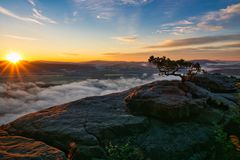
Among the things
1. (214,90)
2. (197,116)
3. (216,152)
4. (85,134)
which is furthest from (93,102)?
(214,90)

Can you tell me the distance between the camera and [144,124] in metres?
15.0

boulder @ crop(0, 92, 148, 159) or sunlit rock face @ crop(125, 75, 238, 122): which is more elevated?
sunlit rock face @ crop(125, 75, 238, 122)

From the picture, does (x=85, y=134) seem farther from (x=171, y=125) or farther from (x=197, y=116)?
(x=197, y=116)

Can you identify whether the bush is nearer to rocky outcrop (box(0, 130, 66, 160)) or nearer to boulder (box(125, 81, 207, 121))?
rocky outcrop (box(0, 130, 66, 160))

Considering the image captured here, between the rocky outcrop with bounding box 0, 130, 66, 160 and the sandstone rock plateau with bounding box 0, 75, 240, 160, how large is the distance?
2566 mm

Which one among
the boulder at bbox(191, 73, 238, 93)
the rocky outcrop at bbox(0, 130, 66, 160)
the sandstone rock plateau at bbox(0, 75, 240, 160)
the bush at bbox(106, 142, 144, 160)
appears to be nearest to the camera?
the rocky outcrop at bbox(0, 130, 66, 160)

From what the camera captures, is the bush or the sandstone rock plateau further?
the sandstone rock plateau

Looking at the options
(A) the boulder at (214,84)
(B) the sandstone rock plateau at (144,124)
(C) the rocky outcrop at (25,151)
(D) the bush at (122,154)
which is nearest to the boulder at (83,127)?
(B) the sandstone rock plateau at (144,124)

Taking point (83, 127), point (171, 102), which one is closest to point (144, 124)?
point (171, 102)

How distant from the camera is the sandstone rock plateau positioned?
43.6ft

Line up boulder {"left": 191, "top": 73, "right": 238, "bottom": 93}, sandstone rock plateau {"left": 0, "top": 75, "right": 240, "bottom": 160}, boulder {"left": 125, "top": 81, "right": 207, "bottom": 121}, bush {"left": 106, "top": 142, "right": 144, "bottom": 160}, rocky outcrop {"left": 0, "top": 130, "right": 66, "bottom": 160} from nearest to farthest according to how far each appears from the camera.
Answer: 1. rocky outcrop {"left": 0, "top": 130, "right": 66, "bottom": 160}
2. bush {"left": 106, "top": 142, "right": 144, "bottom": 160}
3. sandstone rock plateau {"left": 0, "top": 75, "right": 240, "bottom": 160}
4. boulder {"left": 125, "top": 81, "right": 207, "bottom": 121}
5. boulder {"left": 191, "top": 73, "right": 238, "bottom": 93}

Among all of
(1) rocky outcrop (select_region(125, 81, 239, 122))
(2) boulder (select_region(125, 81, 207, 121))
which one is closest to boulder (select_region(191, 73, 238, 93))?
(1) rocky outcrop (select_region(125, 81, 239, 122))

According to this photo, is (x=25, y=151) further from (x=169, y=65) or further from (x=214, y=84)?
(x=214, y=84)

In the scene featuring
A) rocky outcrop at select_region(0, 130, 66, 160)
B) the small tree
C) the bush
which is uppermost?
the small tree
